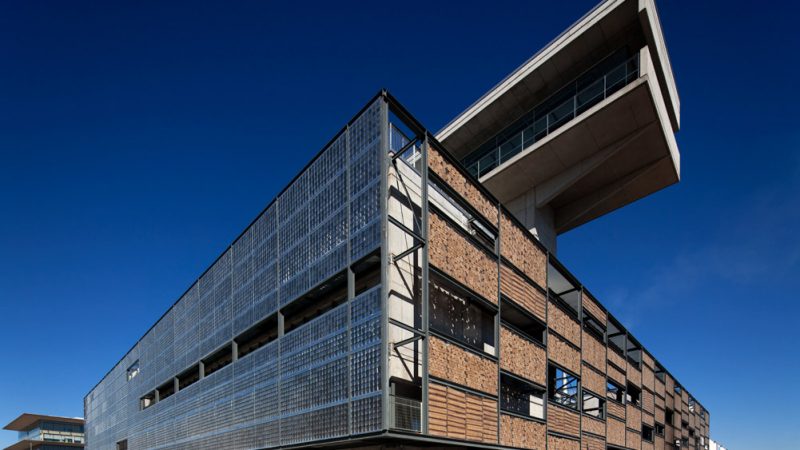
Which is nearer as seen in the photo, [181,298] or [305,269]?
[305,269]

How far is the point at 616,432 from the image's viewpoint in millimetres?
28531

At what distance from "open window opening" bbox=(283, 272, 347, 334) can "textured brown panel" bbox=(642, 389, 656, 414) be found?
2823 cm

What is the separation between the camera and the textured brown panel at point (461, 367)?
13953mm

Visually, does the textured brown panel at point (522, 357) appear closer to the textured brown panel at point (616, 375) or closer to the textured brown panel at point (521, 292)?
the textured brown panel at point (521, 292)

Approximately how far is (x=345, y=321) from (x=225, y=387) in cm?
1105

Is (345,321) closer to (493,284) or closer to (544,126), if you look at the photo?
(493,284)

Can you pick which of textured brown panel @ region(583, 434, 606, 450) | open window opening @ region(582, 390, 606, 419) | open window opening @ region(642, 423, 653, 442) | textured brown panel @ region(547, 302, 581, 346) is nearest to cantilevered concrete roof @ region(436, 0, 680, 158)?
textured brown panel @ region(547, 302, 581, 346)

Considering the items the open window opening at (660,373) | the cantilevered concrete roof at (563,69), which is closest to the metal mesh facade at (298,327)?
the cantilevered concrete roof at (563,69)

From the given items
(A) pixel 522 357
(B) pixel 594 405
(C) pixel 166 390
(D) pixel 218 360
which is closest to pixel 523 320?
(A) pixel 522 357

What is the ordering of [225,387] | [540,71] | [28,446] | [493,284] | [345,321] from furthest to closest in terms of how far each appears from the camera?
[28,446], [540,71], [225,387], [493,284], [345,321]

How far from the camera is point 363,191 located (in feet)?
49.4

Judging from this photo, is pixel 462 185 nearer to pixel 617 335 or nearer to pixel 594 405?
pixel 594 405

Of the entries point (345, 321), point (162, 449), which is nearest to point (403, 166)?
point (345, 321)

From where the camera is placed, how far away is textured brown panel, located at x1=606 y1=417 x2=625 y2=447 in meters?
27.6
